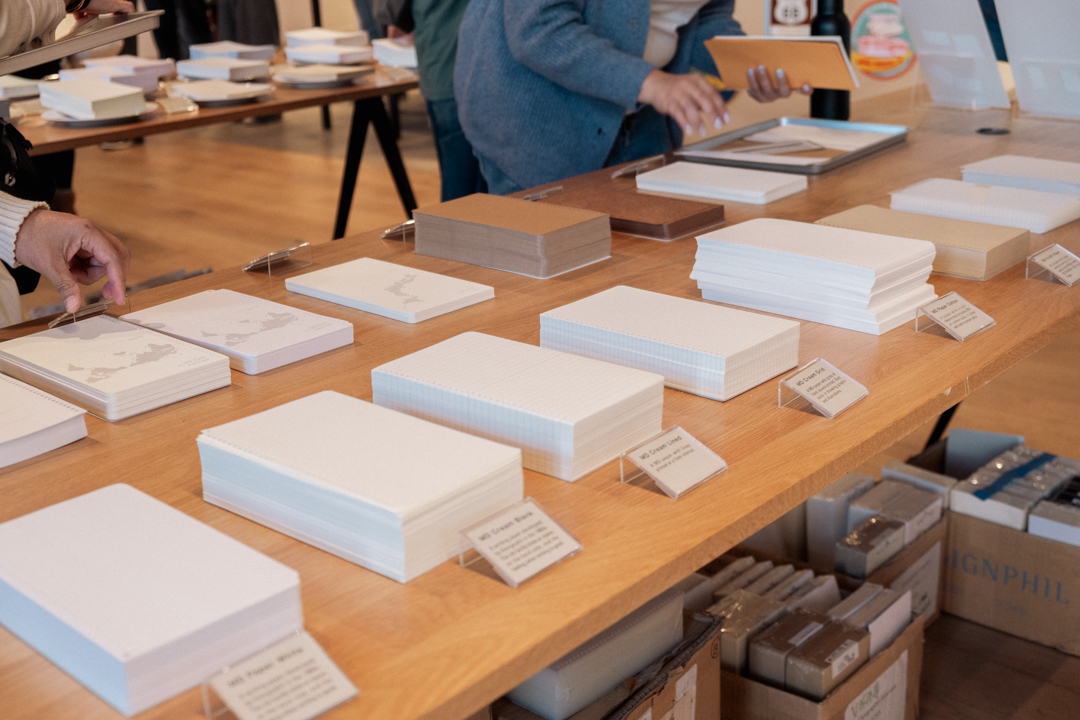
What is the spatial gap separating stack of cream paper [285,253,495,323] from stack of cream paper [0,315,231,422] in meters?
0.26

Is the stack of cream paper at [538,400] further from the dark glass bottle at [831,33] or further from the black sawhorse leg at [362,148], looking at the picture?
the black sawhorse leg at [362,148]

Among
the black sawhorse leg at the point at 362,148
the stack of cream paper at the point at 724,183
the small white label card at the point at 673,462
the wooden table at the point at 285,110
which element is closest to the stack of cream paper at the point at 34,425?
the small white label card at the point at 673,462

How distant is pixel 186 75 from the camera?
350cm

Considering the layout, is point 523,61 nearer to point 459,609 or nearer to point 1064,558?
point 1064,558

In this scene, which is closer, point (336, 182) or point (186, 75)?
point (186, 75)

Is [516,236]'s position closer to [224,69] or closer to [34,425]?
[34,425]

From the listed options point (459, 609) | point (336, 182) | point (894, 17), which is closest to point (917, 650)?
point (459, 609)

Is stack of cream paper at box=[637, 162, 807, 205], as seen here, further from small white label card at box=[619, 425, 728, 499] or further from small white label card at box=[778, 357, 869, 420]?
small white label card at box=[619, 425, 728, 499]

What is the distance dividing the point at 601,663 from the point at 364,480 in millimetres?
410

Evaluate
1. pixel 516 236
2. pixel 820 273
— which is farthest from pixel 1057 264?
pixel 516 236

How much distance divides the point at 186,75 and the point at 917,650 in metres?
2.96

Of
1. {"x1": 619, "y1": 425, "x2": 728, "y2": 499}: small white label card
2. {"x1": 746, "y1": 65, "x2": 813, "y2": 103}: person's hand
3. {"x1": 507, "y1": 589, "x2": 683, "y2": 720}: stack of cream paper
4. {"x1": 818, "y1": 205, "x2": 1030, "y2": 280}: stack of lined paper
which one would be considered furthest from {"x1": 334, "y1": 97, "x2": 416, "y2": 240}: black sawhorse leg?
{"x1": 619, "y1": 425, "x2": 728, "y2": 499}: small white label card

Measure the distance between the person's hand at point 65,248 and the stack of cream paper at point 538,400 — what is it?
0.43m

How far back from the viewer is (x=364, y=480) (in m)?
0.78
